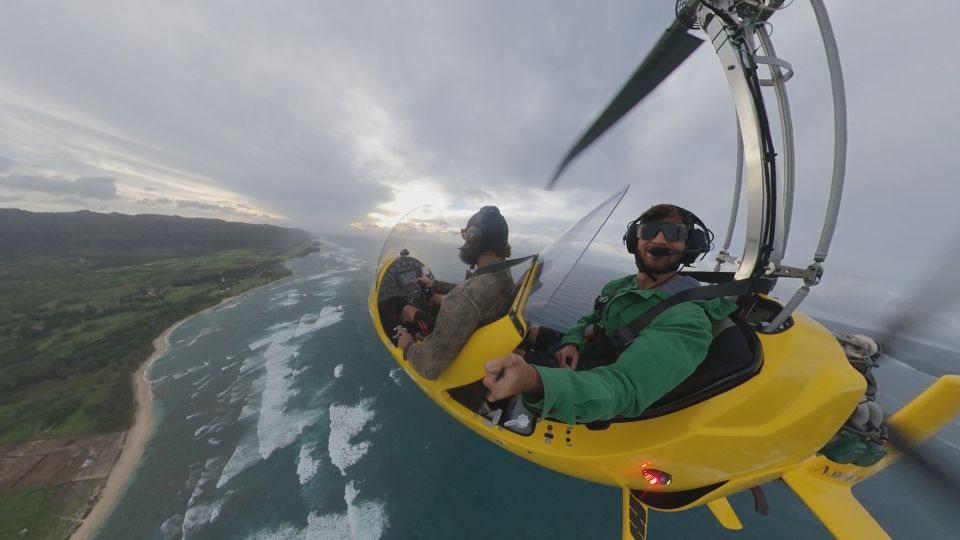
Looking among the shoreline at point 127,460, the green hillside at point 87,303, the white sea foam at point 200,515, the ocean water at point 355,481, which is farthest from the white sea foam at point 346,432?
the green hillside at point 87,303

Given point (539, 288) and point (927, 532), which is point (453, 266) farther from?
point (927, 532)

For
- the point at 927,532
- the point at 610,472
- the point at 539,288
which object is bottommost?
the point at 927,532

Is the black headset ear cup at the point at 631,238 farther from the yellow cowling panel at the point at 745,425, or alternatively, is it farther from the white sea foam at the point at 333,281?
the white sea foam at the point at 333,281

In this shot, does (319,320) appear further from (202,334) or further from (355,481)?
(355,481)

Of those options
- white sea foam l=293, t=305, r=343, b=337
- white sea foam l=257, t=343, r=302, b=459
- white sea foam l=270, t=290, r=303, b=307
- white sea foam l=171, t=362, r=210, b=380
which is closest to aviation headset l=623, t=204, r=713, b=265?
white sea foam l=257, t=343, r=302, b=459

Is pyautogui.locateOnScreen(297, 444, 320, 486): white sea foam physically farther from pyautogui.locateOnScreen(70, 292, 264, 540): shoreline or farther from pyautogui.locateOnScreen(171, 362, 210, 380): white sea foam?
pyautogui.locateOnScreen(171, 362, 210, 380): white sea foam

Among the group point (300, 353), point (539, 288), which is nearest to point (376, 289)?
point (539, 288)
